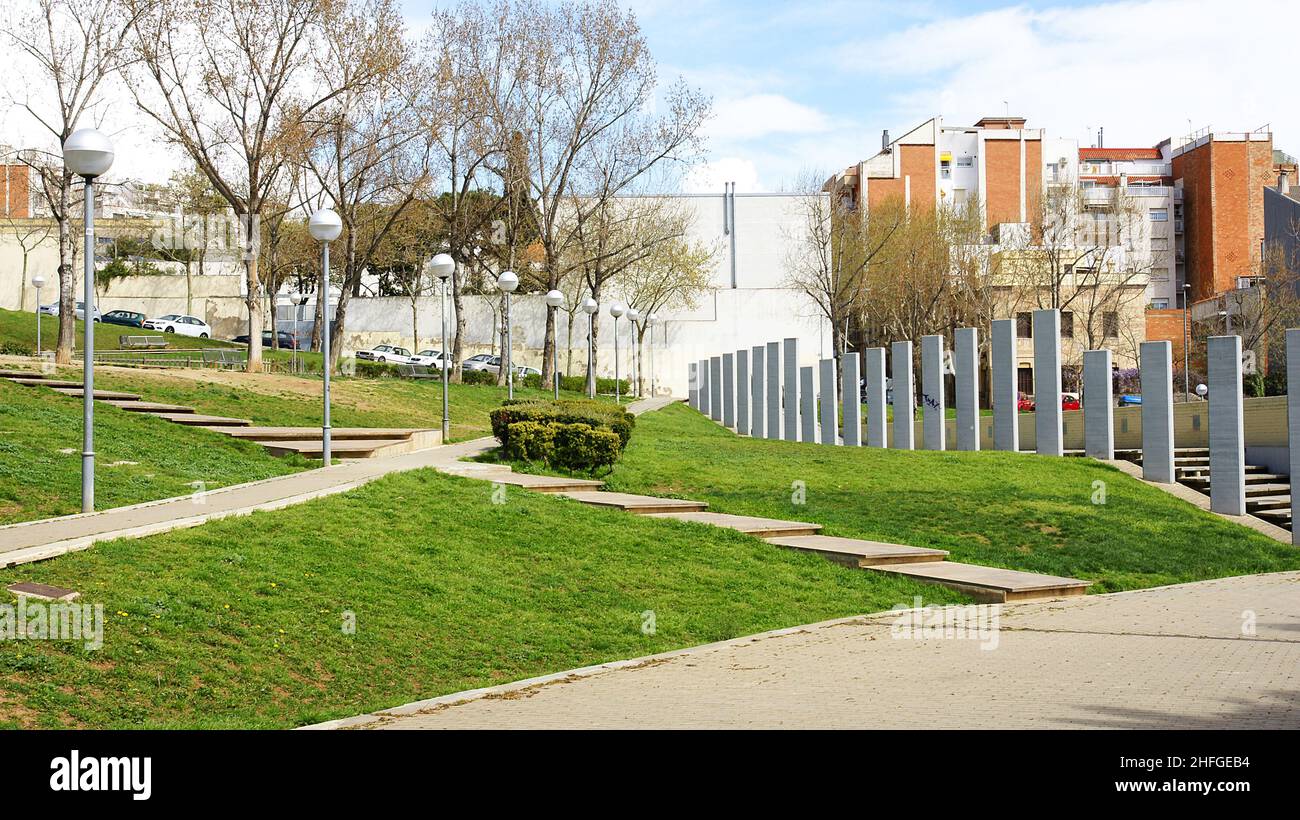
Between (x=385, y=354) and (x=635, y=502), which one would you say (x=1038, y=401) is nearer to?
(x=635, y=502)

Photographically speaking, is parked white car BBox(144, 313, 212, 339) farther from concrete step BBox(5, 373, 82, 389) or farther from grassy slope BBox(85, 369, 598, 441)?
concrete step BBox(5, 373, 82, 389)

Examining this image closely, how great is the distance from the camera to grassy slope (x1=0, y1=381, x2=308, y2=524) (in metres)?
12.1

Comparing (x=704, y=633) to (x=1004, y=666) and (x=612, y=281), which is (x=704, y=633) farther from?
(x=612, y=281)

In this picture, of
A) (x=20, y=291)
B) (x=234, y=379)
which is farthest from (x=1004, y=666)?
(x=20, y=291)

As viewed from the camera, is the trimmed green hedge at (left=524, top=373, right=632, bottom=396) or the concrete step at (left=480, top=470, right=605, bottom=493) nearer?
the concrete step at (left=480, top=470, right=605, bottom=493)

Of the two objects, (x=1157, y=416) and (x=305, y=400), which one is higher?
(x=305, y=400)

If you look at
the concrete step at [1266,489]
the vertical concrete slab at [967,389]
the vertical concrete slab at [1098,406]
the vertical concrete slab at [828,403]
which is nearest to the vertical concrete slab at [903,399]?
the vertical concrete slab at [967,389]

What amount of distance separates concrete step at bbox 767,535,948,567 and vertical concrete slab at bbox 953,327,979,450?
953cm

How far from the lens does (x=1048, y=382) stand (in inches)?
821

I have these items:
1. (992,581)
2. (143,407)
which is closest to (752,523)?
(992,581)

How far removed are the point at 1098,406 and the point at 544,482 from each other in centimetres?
1033

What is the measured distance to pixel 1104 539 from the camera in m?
14.3

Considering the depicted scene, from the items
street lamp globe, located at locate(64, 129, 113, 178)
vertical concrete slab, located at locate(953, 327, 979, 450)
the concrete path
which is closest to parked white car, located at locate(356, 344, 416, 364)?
vertical concrete slab, located at locate(953, 327, 979, 450)
